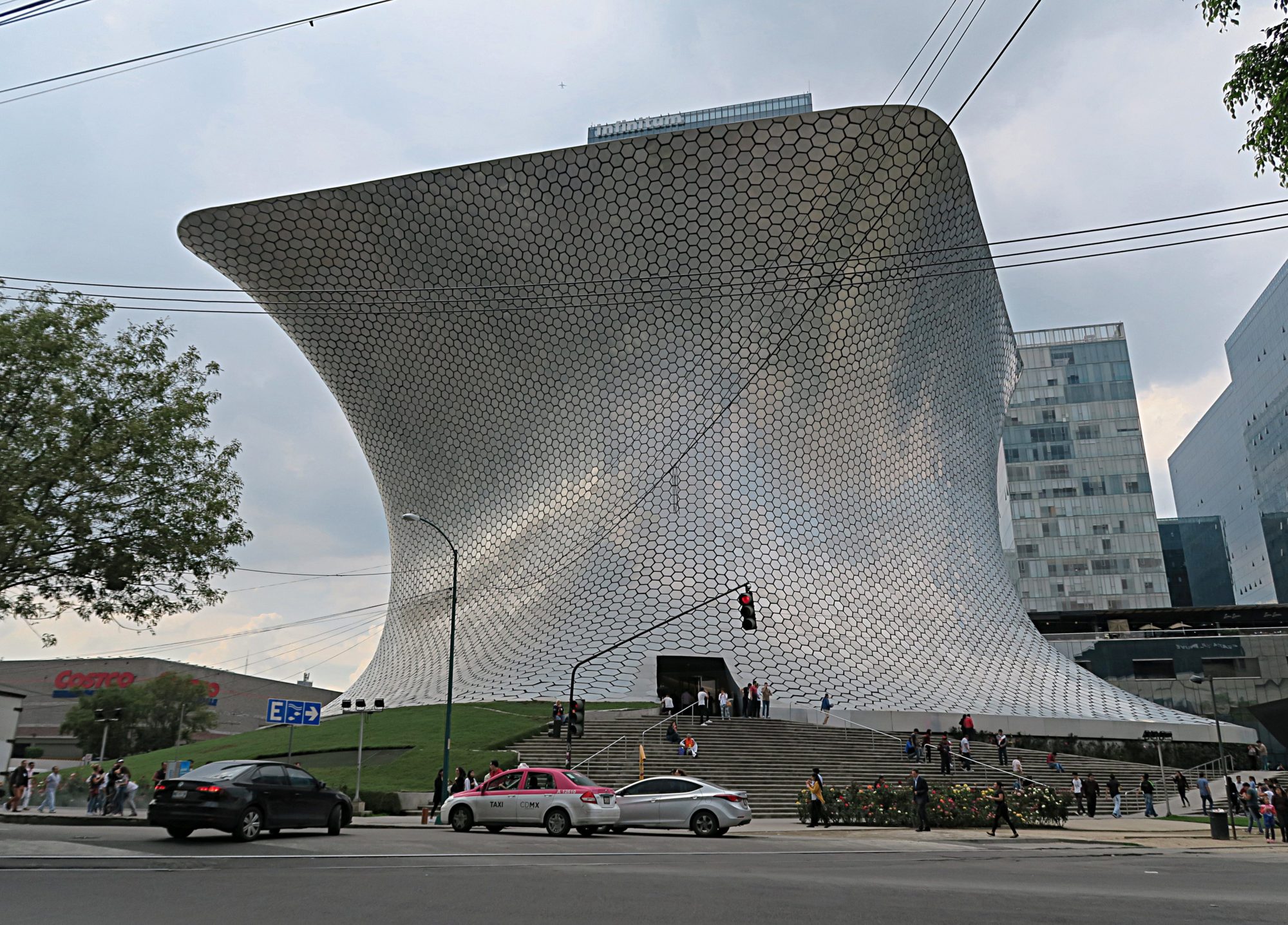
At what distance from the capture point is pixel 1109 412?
289 ft

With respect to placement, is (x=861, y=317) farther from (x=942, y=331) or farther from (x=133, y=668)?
(x=133, y=668)

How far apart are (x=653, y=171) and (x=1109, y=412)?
2692 inches

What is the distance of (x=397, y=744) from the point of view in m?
28.0

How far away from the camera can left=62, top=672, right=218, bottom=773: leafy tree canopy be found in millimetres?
58344

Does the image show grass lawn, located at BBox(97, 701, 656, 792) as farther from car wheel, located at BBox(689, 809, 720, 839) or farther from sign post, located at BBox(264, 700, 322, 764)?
car wheel, located at BBox(689, 809, 720, 839)

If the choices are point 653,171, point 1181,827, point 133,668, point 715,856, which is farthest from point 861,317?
point 133,668

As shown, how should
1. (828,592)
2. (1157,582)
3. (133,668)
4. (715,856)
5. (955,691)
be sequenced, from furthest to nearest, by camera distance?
(1157,582), (133,668), (828,592), (955,691), (715,856)

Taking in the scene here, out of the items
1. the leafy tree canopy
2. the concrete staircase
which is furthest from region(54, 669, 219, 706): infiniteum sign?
the concrete staircase

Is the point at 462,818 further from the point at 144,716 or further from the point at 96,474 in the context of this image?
the point at 144,716

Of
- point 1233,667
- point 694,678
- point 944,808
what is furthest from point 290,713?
point 1233,667

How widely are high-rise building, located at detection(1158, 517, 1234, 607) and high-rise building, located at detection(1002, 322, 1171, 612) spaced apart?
15980 mm

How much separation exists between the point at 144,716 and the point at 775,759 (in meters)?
48.6

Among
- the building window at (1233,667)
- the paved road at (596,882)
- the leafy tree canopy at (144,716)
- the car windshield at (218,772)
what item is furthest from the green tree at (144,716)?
the building window at (1233,667)

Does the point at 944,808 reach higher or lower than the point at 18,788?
lower
